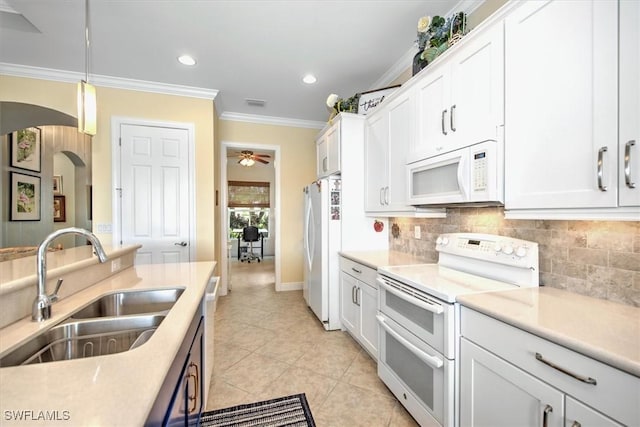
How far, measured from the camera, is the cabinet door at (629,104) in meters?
0.93

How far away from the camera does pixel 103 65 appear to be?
9.45 ft

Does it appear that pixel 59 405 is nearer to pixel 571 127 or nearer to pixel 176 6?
pixel 571 127

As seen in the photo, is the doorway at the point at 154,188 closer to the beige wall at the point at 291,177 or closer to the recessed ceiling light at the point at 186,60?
the recessed ceiling light at the point at 186,60

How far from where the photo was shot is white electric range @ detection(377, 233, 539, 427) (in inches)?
55.0

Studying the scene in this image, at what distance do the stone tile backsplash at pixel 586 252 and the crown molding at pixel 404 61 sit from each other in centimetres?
147

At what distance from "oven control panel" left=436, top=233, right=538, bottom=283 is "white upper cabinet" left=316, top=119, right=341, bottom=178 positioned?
1.47 meters

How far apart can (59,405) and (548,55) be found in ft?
6.57

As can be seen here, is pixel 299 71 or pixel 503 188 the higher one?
pixel 299 71

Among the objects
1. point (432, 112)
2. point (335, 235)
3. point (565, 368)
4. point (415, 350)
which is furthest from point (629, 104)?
point (335, 235)

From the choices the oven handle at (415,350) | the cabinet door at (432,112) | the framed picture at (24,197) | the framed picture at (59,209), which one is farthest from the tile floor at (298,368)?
the framed picture at (59,209)

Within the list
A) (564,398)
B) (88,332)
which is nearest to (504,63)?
(564,398)

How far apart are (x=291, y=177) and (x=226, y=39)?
2.38m

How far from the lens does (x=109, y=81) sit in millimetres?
3143

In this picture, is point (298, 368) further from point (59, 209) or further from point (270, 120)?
point (59, 209)
